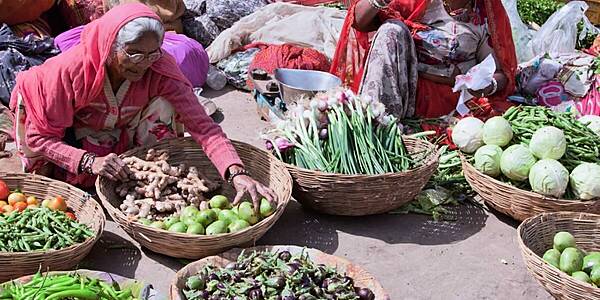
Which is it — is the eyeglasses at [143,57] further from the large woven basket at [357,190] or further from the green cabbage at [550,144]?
the green cabbage at [550,144]

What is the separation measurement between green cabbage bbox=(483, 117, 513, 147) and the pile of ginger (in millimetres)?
1610

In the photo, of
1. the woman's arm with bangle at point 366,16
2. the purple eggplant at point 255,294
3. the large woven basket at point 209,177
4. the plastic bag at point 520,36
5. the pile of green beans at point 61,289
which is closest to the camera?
the pile of green beans at point 61,289

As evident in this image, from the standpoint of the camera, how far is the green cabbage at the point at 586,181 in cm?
355

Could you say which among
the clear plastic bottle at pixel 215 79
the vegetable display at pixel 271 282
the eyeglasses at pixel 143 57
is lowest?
the clear plastic bottle at pixel 215 79

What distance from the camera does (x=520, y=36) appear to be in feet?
20.8

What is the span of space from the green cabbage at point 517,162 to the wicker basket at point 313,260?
122cm

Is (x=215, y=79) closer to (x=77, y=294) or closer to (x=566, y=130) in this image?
(x=566, y=130)

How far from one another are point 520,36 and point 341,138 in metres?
3.23

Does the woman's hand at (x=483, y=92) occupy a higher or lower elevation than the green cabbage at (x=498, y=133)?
lower

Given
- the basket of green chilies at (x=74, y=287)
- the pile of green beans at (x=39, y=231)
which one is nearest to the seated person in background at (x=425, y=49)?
the pile of green beans at (x=39, y=231)

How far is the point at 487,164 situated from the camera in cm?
382

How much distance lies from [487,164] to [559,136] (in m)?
0.40

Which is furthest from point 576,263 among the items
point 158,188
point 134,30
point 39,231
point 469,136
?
point 39,231

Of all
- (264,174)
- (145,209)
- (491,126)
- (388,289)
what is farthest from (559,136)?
(145,209)
